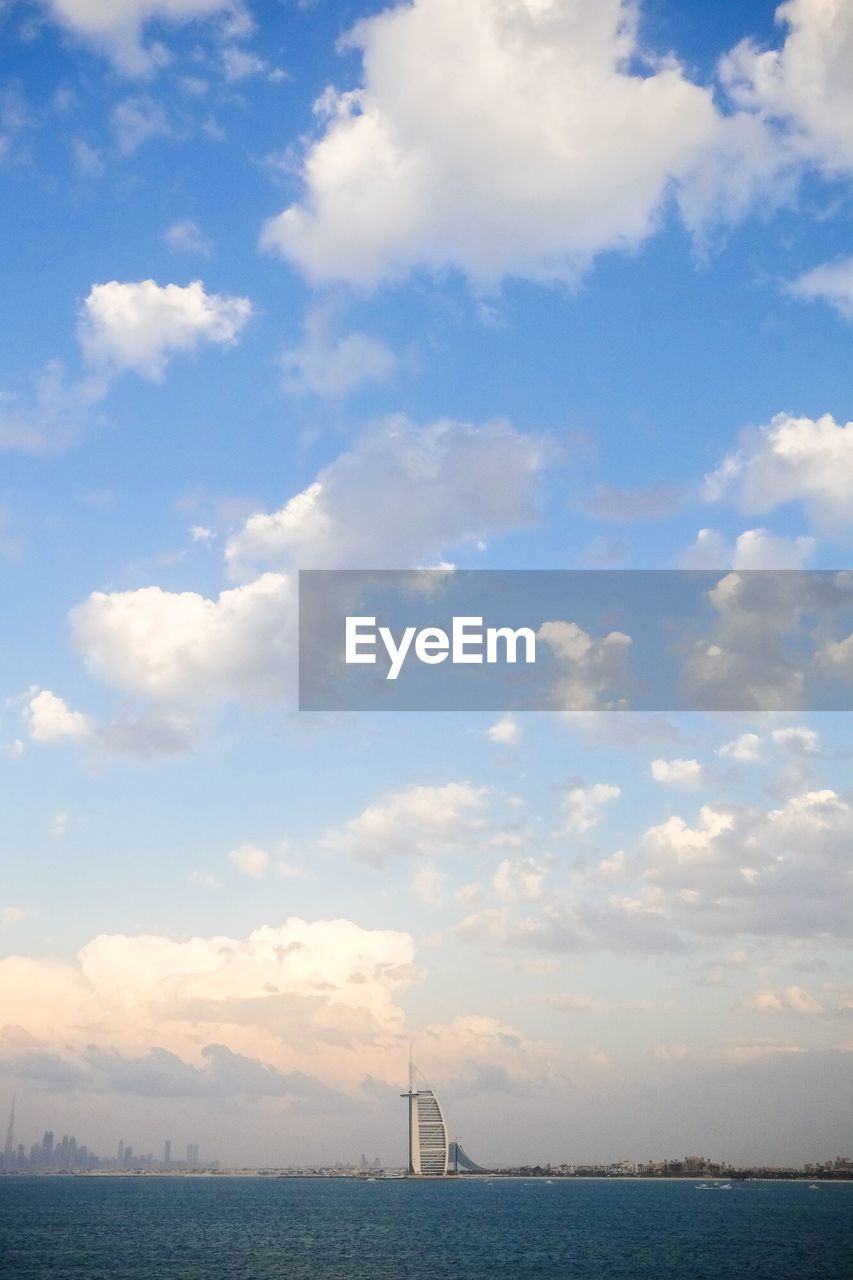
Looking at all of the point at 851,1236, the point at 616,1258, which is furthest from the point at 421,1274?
the point at 851,1236

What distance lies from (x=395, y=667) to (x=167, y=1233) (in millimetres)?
129328

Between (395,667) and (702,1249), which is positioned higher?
(395,667)

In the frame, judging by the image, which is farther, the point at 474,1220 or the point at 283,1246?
the point at 474,1220

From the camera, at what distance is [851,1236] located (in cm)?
14212

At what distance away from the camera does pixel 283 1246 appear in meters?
130

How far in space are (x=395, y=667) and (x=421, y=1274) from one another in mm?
71769

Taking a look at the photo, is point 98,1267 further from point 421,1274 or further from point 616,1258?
point 616,1258

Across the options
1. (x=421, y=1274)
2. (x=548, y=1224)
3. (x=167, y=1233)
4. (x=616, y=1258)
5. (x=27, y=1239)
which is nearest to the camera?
(x=421, y=1274)

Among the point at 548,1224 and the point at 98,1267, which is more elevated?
the point at 98,1267

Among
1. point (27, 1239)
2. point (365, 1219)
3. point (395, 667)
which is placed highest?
point (395, 667)

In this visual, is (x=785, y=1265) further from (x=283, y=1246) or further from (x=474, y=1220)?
(x=474, y=1220)

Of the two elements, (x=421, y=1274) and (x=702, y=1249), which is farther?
(x=702, y=1249)

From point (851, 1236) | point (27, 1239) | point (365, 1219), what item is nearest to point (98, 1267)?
point (27, 1239)

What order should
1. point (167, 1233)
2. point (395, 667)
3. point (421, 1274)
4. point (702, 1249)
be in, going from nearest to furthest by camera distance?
1. point (395, 667)
2. point (421, 1274)
3. point (702, 1249)
4. point (167, 1233)
